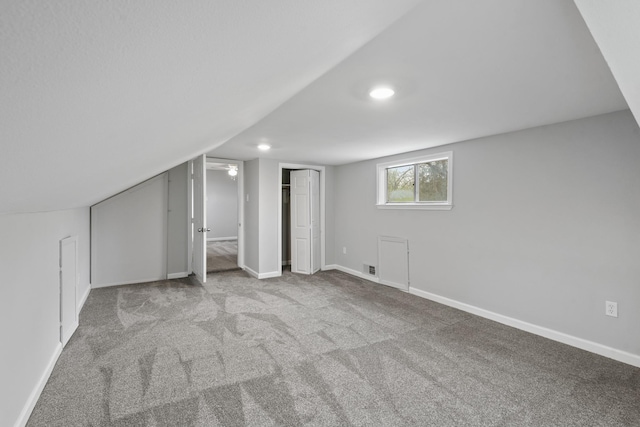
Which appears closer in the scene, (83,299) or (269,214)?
(83,299)

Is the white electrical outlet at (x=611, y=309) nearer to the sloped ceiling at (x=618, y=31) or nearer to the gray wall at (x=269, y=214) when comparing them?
the sloped ceiling at (x=618, y=31)

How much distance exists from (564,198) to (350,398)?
8.57 ft

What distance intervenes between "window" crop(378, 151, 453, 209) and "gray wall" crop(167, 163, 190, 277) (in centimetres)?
326

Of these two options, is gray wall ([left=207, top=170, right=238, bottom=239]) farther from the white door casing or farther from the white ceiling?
the white ceiling

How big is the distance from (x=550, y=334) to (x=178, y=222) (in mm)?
5148

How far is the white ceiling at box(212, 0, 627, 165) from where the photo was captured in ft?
4.25

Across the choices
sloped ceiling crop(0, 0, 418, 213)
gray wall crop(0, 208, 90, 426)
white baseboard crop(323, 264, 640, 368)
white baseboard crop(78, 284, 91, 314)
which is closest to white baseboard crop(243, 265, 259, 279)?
white baseboard crop(78, 284, 91, 314)

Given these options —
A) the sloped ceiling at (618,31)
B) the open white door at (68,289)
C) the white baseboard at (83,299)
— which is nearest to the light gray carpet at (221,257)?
the white baseboard at (83,299)

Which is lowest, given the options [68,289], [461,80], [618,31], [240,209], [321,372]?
[321,372]

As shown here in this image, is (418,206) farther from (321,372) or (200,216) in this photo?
(200,216)

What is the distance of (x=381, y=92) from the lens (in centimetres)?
205

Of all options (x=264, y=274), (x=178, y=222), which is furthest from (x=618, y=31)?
(x=178, y=222)

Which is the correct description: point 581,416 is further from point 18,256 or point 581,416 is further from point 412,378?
point 18,256

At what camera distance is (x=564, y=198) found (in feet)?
8.94
